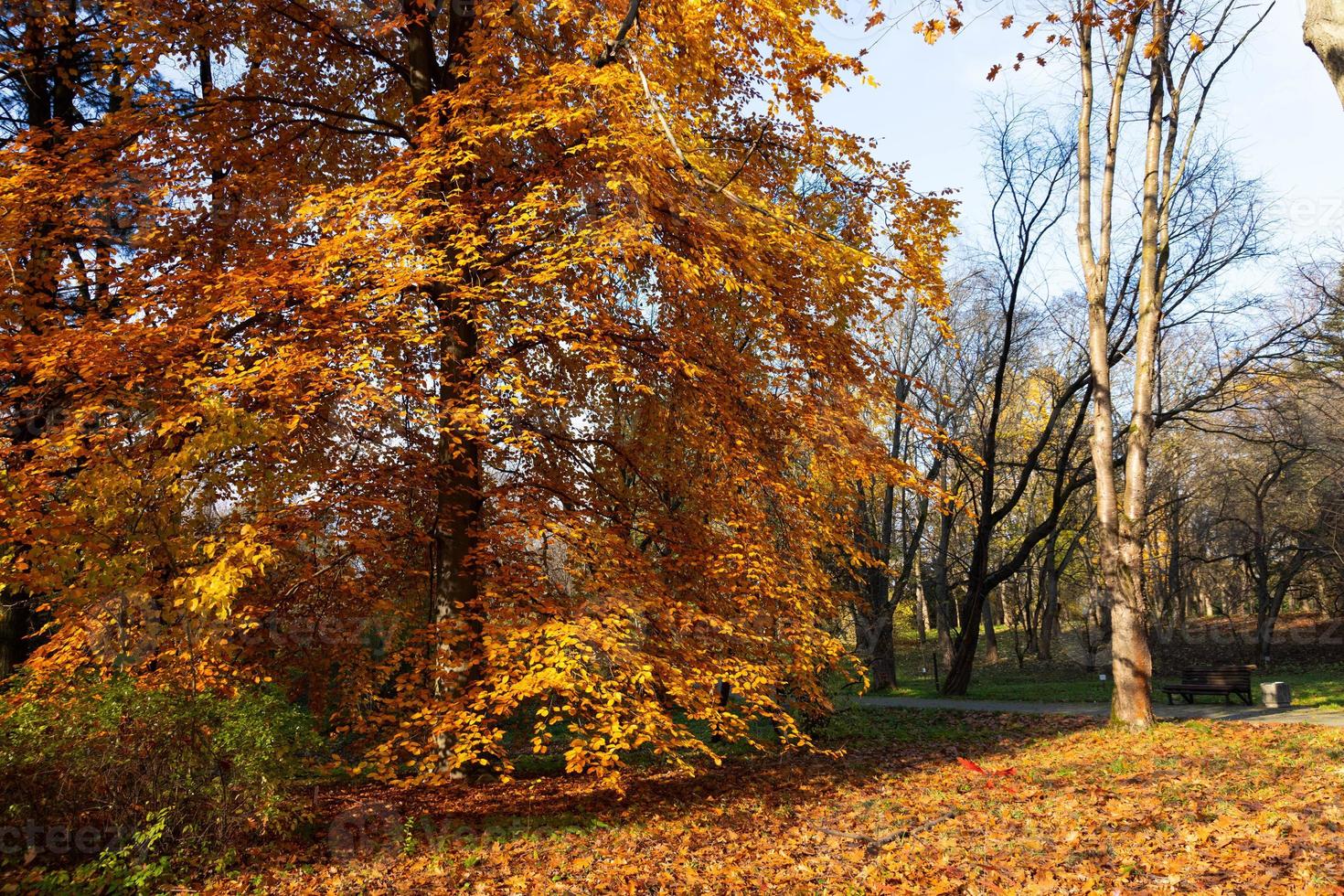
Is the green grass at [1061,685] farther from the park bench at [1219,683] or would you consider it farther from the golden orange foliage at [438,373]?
the golden orange foliage at [438,373]

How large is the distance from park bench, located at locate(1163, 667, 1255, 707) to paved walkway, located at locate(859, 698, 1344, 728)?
281mm

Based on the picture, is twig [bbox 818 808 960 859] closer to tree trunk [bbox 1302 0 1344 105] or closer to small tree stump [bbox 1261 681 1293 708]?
tree trunk [bbox 1302 0 1344 105]

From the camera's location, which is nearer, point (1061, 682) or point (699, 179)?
point (699, 179)

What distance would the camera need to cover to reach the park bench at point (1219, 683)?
562 inches

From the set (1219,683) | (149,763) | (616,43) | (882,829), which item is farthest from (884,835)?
(1219,683)

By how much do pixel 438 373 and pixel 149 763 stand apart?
3991mm

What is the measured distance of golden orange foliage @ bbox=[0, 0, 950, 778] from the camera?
689cm

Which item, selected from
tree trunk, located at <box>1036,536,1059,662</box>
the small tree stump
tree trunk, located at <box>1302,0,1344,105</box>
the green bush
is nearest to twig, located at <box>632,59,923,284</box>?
tree trunk, located at <box>1302,0,1344,105</box>

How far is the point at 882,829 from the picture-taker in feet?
22.2

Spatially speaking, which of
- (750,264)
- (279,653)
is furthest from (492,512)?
(750,264)

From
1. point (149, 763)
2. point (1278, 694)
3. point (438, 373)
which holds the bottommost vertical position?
point (1278, 694)

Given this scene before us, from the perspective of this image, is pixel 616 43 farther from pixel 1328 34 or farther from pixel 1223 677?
pixel 1223 677

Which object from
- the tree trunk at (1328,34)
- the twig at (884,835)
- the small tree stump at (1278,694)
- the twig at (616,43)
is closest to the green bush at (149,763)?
the twig at (884,835)

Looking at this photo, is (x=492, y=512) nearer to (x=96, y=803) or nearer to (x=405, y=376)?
(x=405, y=376)
